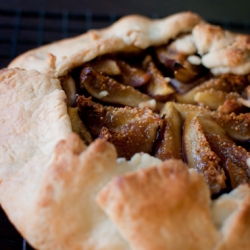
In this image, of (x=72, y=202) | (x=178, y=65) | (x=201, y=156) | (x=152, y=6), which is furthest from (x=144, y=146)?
(x=152, y=6)

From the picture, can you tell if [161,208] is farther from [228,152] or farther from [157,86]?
[157,86]

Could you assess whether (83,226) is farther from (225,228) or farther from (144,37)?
(144,37)

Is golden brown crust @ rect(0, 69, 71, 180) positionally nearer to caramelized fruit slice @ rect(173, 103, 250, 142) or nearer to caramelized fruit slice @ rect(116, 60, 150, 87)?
caramelized fruit slice @ rect(116, 60, 150, 87)

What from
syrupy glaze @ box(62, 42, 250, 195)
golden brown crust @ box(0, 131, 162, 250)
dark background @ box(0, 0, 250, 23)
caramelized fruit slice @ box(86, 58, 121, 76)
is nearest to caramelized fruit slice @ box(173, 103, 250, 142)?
syrupy glaze @ box(62, 42, 250, 195)

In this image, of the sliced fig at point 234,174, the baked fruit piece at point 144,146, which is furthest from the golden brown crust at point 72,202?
the sliced fig at point 234,174

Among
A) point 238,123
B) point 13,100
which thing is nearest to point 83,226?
point 13,100

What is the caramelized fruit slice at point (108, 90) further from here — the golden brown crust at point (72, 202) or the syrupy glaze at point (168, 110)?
the golden brown crust at point (72, 202)
